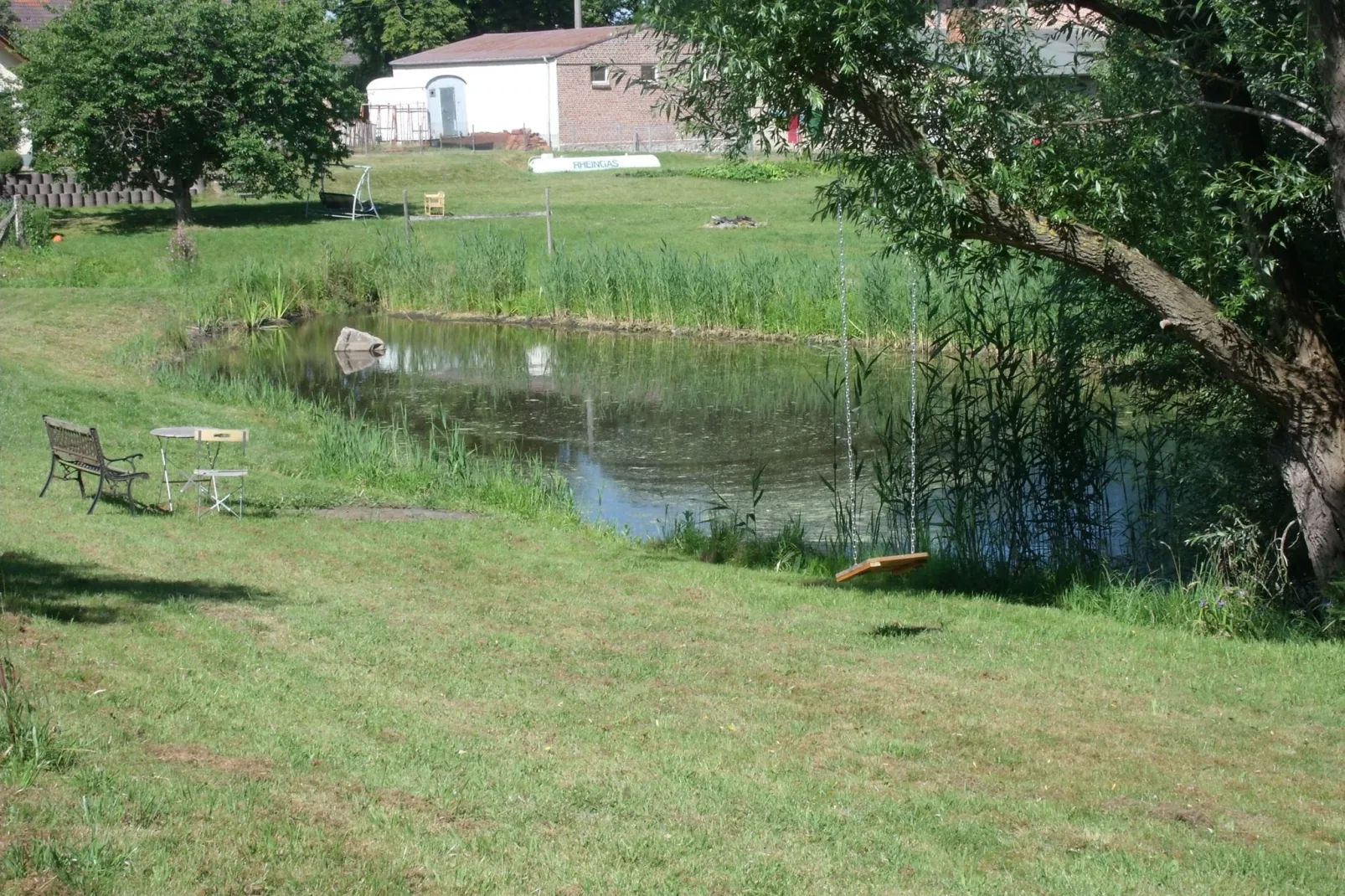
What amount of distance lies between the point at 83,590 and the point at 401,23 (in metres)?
67.9

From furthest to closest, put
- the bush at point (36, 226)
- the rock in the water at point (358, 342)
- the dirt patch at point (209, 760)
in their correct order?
the bush at point (36, 226) → the rock in the water at point (358, 342) → the dirt patch at point (209, 760)

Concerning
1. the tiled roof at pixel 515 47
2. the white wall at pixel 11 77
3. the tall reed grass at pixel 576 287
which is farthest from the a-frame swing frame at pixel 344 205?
Result: the tiled roof at pixel 515 47

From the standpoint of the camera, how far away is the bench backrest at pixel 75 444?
1330 cm

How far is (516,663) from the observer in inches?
354

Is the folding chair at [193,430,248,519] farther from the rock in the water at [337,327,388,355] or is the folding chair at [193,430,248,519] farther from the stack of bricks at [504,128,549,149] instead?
the stack of bricks at [504,128,549,149]

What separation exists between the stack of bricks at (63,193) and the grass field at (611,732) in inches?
1261

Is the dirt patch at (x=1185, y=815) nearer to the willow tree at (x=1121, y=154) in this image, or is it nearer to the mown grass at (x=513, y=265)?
the willow tree at (x=1121, y=154)

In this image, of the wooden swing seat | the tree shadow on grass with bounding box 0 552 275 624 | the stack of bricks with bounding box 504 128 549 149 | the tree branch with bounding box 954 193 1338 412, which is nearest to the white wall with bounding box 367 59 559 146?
the stack of bricks with bounding box 504 128 549 149

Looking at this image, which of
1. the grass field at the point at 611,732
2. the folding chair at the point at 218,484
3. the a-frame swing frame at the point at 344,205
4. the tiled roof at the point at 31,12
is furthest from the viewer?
the tiled roof at the point at 31,12

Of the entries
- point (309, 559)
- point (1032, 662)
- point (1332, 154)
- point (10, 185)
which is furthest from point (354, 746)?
point (10, 185)

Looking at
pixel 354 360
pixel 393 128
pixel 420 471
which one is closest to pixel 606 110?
pixel 393 128

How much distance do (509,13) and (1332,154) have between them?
75008 millimetres

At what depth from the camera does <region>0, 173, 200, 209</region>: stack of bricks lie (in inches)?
1619

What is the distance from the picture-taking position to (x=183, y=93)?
37.7 meters
